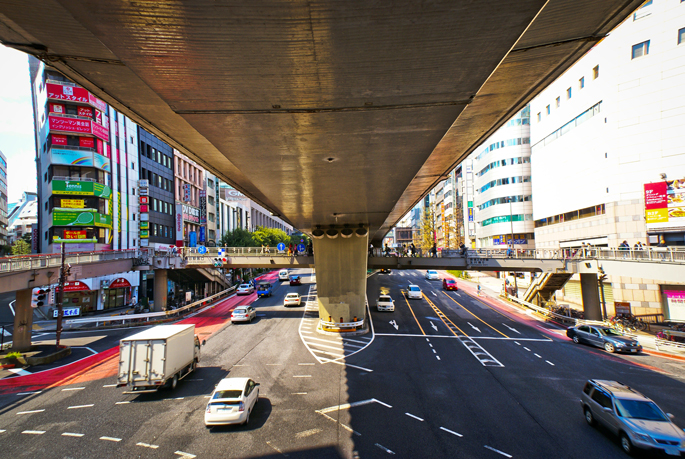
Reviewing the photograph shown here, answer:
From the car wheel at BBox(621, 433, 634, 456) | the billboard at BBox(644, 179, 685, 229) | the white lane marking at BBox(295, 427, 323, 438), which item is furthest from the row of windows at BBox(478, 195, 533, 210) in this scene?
the white lane marking at BBox(295, 427, 323, 438)

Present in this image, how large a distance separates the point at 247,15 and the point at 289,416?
44.8 ft

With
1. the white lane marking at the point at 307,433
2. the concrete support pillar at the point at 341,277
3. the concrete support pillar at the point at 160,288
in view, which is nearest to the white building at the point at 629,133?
the concrete support pillar at the point at 341,277

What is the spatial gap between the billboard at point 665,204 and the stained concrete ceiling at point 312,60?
31.3 meters

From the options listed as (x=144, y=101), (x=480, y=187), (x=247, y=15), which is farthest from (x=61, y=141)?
(x=480, y=187)

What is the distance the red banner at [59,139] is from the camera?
1553 inches

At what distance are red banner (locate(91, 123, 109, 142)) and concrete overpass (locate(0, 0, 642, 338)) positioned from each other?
37.6 metres

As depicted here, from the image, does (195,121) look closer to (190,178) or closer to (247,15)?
(247,15)

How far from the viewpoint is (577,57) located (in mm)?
7781

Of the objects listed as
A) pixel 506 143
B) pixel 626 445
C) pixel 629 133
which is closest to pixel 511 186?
pixel 506 143

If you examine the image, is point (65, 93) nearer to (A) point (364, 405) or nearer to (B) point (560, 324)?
(A) point (364, 405)

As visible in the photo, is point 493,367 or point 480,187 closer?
point 493,367

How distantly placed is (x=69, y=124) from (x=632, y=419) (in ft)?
172

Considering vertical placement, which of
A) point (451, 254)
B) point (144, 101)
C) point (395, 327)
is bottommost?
point (395, 327)

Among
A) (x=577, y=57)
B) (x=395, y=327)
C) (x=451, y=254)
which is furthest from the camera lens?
(x=451, y=254)
